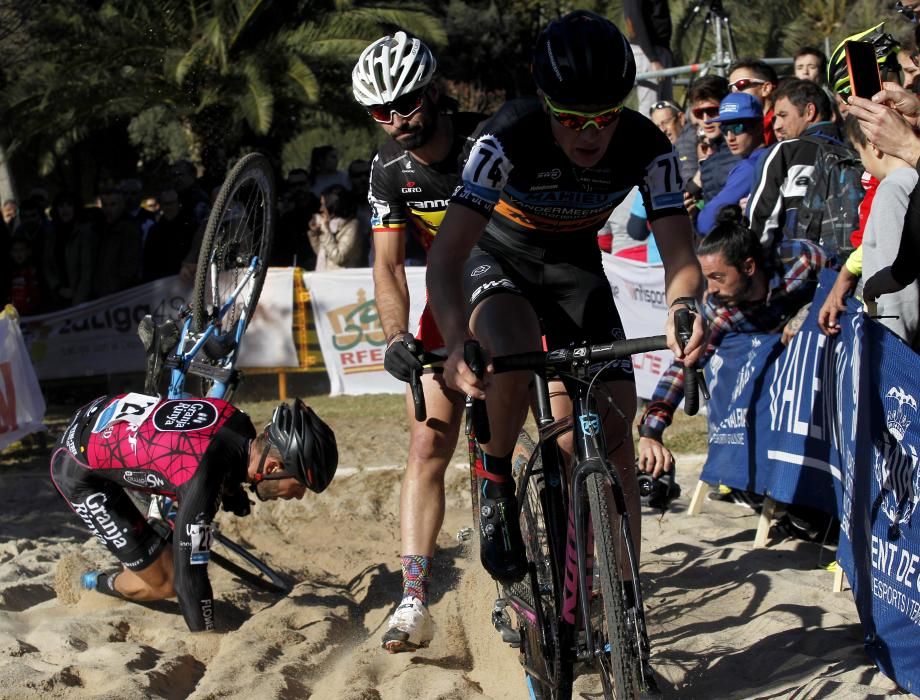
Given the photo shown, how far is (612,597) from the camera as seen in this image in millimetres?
3471

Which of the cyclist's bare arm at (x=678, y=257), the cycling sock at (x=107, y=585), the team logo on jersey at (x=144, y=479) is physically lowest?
the cycling sock at (x=107, y=585)

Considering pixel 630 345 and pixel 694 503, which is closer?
pixel 630 345

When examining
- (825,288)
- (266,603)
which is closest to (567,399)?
(825,288)

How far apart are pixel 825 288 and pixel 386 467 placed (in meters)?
4.16

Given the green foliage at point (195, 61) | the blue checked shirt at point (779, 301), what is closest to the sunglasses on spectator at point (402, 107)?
the blue checked shirt at point (779, 301)

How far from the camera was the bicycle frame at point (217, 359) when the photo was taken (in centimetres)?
636

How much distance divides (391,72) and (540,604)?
7.45 feet

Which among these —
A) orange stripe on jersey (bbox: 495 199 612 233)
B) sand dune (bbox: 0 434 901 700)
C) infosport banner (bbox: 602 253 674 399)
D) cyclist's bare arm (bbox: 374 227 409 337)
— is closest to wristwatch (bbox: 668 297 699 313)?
orange stripe on jersey (bbox: 495 199 612 233)

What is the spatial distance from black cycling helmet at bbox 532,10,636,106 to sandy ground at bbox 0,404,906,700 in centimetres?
230

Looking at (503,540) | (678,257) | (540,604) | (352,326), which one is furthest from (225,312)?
(352,326)

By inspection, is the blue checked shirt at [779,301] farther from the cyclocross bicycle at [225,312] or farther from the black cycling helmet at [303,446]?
the cyclocross bicycle at [225,312]

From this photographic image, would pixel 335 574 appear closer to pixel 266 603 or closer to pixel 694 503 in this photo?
pixel 266 603

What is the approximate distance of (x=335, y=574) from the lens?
22.0ft

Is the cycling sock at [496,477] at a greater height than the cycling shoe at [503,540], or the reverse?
the cycling sock at [496,477]
